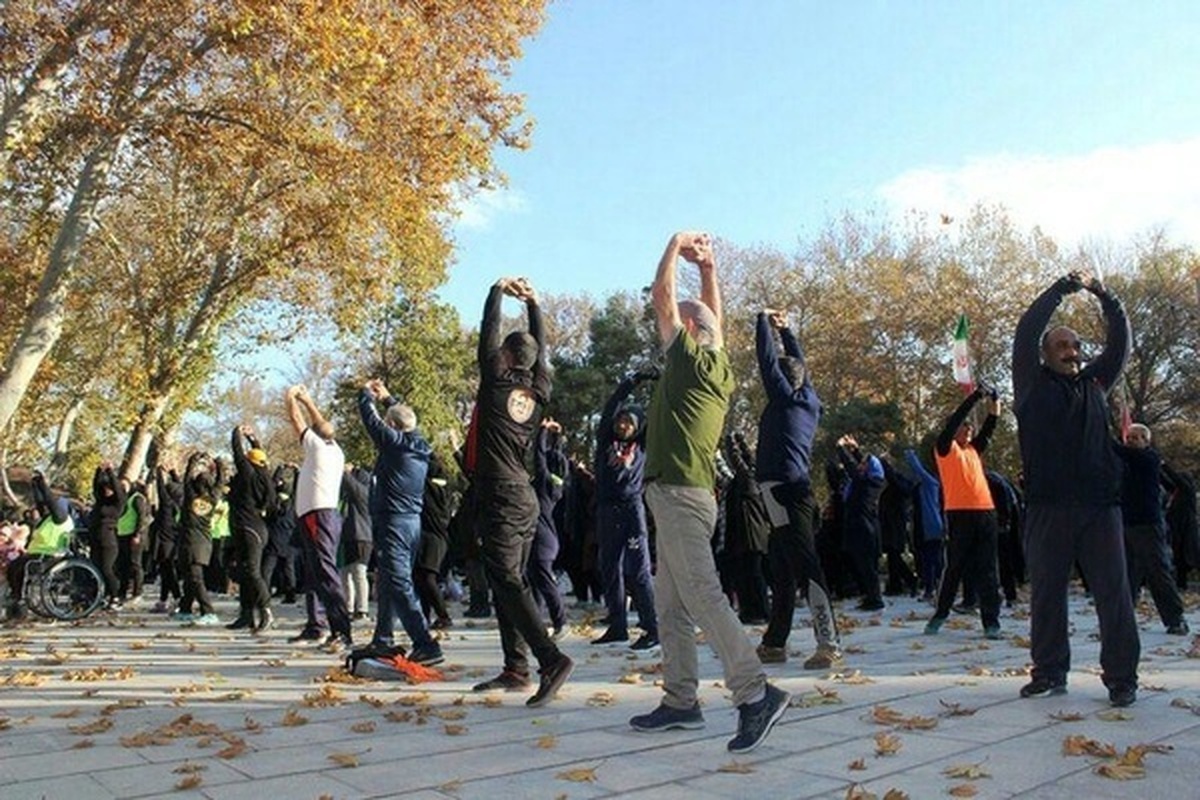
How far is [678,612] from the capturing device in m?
4.80

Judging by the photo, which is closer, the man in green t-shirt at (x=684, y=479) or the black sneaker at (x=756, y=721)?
the black sneaker at (x=756, y=721)

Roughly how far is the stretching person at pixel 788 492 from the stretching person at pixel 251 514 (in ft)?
18.2

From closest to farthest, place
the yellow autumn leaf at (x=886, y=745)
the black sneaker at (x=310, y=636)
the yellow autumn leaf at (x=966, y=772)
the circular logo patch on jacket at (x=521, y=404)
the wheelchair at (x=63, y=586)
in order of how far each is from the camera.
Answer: the yellow autumn leaf at (x=966, y=772)
the yellow autumn leaf at (x=886, y=745)
the circular logo patch on jacket at (x=521, y=404)
the black sneaker at (x=310, y=636)
the wheelchair at (x=63, y=586)

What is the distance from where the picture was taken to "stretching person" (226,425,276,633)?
995 centimetres

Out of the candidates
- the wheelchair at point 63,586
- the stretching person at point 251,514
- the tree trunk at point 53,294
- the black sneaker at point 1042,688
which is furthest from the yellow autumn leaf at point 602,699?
the tree trunk at point 53,294

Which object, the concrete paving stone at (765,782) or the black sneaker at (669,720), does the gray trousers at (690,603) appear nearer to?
the black sneaker at (669,720)

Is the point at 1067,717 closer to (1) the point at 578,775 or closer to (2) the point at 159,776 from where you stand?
(1) the point at 578,775

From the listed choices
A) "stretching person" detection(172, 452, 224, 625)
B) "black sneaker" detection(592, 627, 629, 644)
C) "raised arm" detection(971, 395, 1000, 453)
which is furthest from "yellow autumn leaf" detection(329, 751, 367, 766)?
"stretching person" detection(172, 452, 224, 625)

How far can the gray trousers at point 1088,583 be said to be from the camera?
5133mm

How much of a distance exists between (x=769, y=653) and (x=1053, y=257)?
112ft

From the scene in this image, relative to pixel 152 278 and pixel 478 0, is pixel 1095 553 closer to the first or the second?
pixel 478 0

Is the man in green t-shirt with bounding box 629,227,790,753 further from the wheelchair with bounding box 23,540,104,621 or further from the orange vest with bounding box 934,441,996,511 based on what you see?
the wheelchair with bounding box 23,540,104,621

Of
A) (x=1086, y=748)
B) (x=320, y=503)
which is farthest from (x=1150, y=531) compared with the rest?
(x=320, y=503)

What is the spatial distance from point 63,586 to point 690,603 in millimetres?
10675
